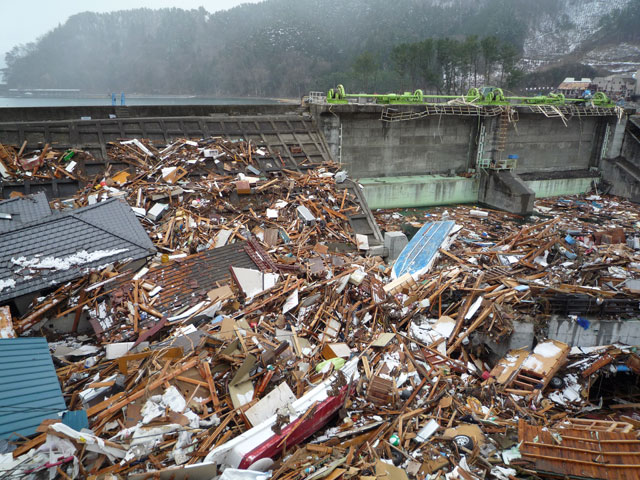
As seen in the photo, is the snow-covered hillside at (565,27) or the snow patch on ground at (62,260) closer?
the snow patch on ground at (62,260)

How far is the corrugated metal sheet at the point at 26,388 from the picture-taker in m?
4.79

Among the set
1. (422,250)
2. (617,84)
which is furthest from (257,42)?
(422,250)

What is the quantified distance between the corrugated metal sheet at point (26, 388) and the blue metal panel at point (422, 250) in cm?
833

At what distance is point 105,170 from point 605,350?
15.8 m

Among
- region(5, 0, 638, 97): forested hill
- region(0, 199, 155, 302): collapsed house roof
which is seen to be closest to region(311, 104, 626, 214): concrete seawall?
region(0, 199, 155, 302): collapsed house roof

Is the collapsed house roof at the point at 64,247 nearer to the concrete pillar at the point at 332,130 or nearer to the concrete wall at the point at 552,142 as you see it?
the concrete pillar at the point at 332,130

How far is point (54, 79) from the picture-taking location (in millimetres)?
118062

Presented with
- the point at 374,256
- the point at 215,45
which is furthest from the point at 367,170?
the point at 215,45

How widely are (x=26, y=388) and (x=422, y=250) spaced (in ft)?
33.8

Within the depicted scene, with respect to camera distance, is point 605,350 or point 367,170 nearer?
point 605,350

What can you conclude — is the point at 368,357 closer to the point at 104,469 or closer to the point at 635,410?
the point at 104,469

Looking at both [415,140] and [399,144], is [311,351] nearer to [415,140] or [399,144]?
[399,144]

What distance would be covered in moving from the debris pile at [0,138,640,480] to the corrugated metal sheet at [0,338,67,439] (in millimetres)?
43

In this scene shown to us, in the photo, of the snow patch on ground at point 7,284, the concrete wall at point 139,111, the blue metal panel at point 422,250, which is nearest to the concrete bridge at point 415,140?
the concrete wall at point 139,111
